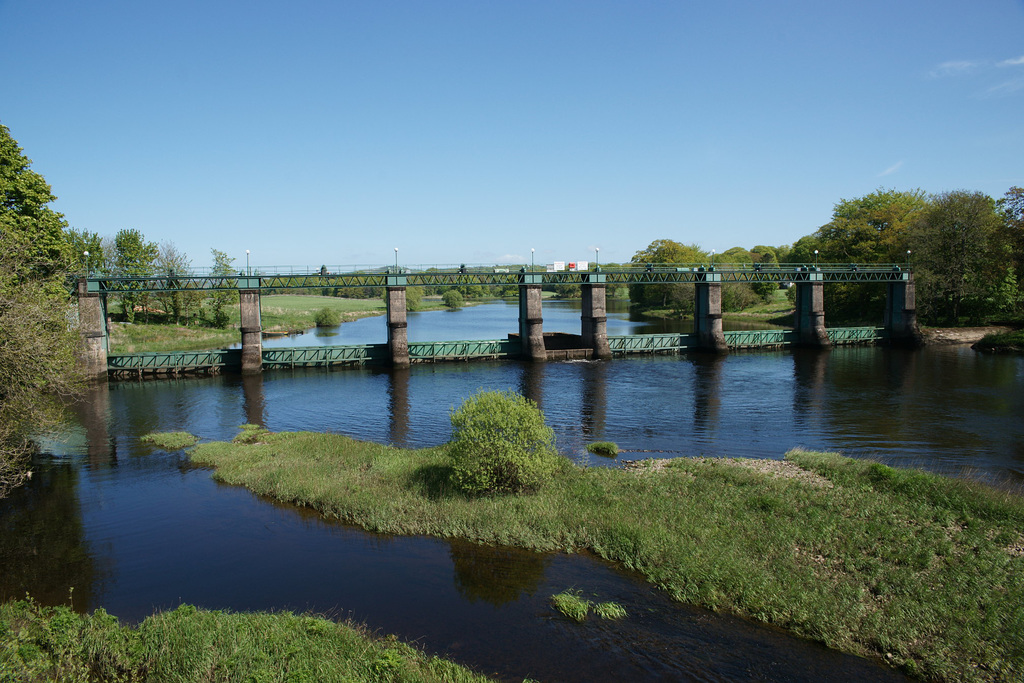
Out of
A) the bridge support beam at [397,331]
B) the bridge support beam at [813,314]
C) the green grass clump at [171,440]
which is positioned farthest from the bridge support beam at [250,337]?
the bridge support beam at [813,314]

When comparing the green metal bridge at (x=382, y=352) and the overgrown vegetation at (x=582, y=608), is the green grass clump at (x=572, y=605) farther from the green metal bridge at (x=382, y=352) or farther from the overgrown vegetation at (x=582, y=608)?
the green metal bridge at (x=382, y=352)

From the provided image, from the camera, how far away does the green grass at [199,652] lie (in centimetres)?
955

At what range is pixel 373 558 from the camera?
598 inches

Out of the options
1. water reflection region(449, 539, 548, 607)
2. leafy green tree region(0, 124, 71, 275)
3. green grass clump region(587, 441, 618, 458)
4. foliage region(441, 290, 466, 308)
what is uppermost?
leafy green tree region(0, 124, 71, 275)

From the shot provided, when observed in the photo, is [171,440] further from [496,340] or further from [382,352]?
[496,340]

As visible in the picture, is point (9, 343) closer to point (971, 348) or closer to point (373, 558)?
point (373, 558)

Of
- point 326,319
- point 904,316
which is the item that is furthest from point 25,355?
point 326,319

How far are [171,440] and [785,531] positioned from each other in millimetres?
25705

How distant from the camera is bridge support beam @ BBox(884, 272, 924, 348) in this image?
202 feet

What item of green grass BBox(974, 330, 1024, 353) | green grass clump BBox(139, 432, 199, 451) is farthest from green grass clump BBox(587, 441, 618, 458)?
green grass BBox(974, 330, 1024, 353)

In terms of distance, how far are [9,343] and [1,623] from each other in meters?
8.56

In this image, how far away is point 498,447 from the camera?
58.7ft

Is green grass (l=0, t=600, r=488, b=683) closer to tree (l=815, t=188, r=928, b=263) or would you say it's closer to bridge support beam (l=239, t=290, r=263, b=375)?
bridge support beam (l=239, t=290, r=263, b=375)

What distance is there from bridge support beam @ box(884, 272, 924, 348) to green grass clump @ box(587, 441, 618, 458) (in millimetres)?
51718
